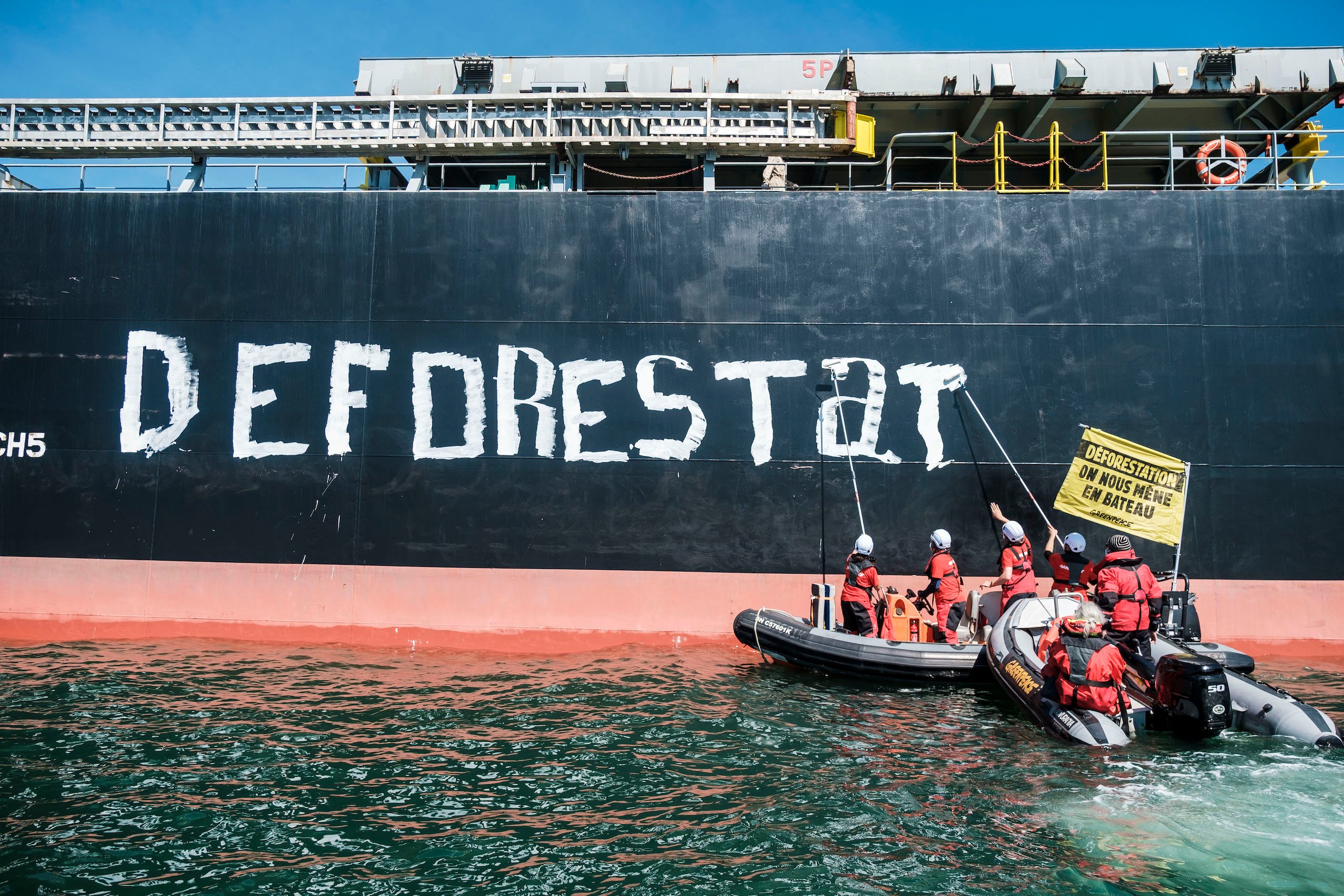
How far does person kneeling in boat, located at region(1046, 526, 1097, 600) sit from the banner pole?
85cm

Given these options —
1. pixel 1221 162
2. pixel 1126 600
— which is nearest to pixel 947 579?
pixel 1126 600

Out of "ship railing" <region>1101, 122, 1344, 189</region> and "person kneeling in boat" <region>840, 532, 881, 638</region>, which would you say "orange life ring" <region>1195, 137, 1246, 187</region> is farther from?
"person kneeling in boat" <region>840, 532, 881, 638</region>

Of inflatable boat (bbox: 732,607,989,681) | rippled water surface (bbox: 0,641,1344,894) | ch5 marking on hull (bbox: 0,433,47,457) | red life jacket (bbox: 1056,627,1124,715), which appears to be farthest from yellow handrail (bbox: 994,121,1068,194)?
ch5 marking on hull (bbox: 0,433,47,457)

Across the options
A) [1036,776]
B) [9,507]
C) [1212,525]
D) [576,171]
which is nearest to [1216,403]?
[1212,525]

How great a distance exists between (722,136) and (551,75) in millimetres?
4564

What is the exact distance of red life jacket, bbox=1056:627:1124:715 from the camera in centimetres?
731

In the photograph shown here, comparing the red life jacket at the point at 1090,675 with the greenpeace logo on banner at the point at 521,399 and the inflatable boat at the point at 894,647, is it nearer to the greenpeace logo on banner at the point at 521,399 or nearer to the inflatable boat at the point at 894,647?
the inflatable boat at the point at 894,647

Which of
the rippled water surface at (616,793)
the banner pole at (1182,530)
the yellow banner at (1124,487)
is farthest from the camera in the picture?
the yellow banner at (1124,487)

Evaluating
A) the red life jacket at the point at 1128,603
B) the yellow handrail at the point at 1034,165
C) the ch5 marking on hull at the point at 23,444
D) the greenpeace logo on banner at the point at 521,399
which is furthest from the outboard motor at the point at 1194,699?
the ch5 marking on hull at the point at 23,444

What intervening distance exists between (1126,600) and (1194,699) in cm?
147

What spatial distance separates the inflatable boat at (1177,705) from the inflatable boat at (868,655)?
637 mm

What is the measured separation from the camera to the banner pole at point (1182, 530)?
9.66 meters

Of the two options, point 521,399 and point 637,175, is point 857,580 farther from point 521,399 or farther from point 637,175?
point 637,175

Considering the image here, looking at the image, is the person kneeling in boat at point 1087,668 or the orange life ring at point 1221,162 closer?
the person kneeling in boat at point 1087,668
